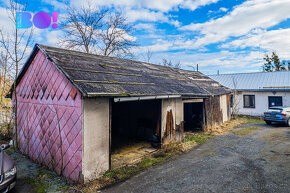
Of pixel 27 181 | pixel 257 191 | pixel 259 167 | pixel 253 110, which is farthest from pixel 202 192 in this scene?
pixel 253 110

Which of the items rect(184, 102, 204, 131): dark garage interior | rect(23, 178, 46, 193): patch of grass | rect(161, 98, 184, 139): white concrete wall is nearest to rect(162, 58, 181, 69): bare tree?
rect(184, 102, 204, 131): dark garage interior

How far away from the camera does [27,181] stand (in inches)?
215

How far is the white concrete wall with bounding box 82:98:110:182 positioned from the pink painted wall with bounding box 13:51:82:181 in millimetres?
176

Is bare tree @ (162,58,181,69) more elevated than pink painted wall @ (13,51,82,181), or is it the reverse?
bare tree @ (162,58,181,69)

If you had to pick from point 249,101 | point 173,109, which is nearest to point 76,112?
point 173,109

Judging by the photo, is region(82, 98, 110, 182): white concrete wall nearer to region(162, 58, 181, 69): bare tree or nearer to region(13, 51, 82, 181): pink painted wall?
region(13, 51, 82, 181): pink painted wall

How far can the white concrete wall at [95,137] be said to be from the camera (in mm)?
5059

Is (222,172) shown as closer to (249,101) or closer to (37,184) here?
(37,184)

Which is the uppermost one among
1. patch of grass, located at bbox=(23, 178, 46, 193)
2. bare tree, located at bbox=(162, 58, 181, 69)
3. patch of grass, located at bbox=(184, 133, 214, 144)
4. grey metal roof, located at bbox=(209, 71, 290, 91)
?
bare tree, located at bbox=(162, 58, 181, 69)

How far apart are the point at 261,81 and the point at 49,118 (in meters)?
21.7

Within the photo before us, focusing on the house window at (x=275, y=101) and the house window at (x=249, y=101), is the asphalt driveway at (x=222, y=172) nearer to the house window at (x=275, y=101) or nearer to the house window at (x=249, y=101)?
the house window at (x=275, y=101)

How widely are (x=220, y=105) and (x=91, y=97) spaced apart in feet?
40.4

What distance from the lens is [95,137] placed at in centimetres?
532

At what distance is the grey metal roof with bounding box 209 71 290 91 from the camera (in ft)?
58.5
